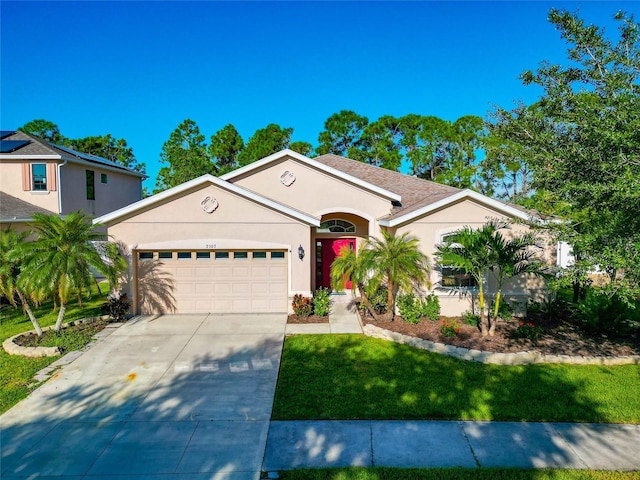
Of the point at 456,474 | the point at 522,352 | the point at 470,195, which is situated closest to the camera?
the point at 456,474

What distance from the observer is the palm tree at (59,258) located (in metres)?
9.70

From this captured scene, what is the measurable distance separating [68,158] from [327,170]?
12864 mm

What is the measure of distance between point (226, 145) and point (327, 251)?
25853 mm

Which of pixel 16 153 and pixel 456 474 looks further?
pixel 16 153

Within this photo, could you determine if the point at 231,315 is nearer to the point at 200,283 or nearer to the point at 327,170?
the point at 200,283

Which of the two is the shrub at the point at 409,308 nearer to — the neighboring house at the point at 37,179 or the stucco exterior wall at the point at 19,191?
the neighboring house at the point at 37,179

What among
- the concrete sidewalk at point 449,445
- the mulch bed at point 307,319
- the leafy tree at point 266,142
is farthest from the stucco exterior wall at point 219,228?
the leafy tree at point 266,142

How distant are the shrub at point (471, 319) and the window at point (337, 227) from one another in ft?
17.8

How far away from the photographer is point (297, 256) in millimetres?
13172

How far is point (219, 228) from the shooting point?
1303cm

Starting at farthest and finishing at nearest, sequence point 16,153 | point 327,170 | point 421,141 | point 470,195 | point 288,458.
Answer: point 421,141 < point 16,153 < point 327,170 < point 470,195 < point 288,458

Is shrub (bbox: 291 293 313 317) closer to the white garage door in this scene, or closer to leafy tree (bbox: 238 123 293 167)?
the white garage door

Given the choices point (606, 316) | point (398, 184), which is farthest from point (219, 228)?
point (606, 316)

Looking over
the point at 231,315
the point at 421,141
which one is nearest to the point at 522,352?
the point at 231,315
